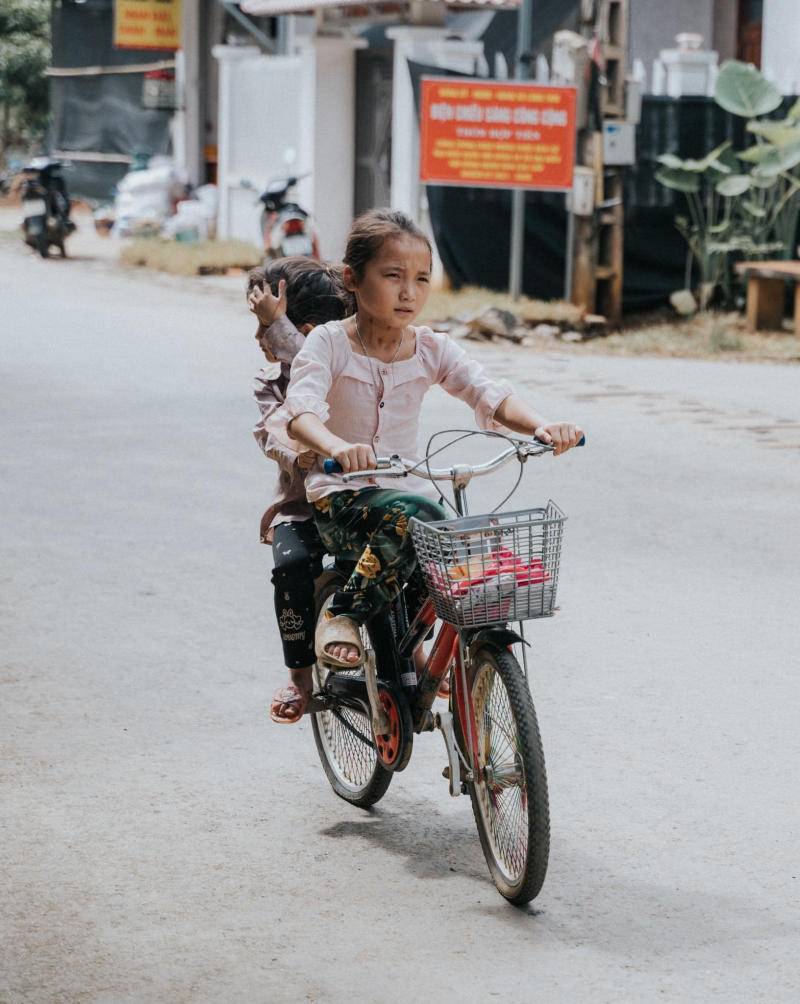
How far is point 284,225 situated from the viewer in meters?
18.5

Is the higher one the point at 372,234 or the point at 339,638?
the point at 372,234

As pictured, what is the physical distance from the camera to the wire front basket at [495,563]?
3.72 meters

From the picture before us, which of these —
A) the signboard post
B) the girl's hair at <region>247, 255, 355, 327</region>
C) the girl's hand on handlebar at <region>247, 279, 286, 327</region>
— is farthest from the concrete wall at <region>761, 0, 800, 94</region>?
the girl's hand on handlebar at <region>247, 279, 286, 327</region>

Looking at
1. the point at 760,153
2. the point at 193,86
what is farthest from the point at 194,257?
the point at 193,86

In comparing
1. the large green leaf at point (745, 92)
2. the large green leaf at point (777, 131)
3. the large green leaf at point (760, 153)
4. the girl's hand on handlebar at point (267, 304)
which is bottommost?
the girl's hand on handlebar at point (267, 304)

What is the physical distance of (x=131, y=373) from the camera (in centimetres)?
1280

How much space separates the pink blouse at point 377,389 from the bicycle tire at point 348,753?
1.44 ft

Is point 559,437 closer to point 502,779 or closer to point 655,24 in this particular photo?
point 502,779

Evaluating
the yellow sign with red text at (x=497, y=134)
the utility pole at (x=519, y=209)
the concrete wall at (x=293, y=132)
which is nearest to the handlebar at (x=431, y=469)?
the yellow sign with red text at (x=497, y=134)

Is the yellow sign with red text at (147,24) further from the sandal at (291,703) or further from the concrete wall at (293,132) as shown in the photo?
the sandal at (291,703)

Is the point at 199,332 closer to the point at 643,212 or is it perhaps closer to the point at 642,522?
the point at 643,212

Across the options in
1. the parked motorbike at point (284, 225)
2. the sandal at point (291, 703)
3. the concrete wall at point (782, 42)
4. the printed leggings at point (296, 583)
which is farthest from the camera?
the parked motorbike at point (284, 225)

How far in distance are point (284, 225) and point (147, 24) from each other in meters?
11.5

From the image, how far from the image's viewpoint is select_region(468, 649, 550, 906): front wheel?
149 inches
